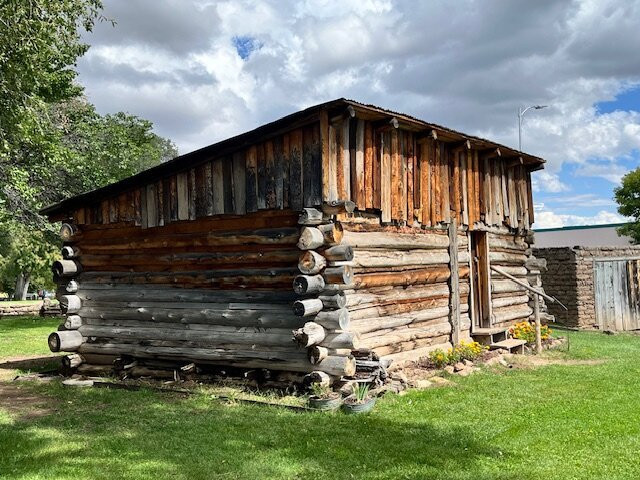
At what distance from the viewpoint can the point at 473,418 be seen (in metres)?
7.69

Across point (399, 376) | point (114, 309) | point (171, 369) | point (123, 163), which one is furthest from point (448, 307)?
point (123, 163)

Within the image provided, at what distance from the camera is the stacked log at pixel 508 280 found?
1387 centimetres

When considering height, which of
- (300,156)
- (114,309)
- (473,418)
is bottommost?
(473,418)

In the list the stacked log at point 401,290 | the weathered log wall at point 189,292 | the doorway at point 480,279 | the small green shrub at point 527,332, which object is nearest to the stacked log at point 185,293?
the weathered log wall at point 189,292

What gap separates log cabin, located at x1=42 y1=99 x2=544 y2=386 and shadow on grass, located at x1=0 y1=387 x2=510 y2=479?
1.41 m

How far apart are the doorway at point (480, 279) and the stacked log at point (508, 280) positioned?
0.22m

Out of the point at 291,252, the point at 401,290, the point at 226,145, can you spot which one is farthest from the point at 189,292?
the point at 401,290

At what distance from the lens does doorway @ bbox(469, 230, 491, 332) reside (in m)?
13.5

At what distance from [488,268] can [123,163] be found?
1414cm

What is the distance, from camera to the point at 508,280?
48.0 ft

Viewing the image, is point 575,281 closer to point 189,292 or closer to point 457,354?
point 457,354

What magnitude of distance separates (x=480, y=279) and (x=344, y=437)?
766 cm

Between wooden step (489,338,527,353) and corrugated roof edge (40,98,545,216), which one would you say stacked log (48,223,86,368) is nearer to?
corrugated roof edge (40,98,545,216)

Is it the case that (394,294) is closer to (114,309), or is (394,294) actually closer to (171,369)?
(171,369)
